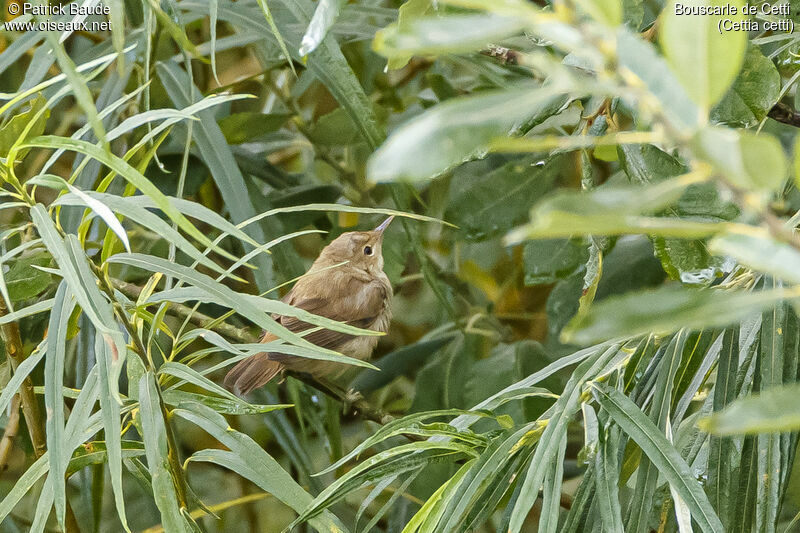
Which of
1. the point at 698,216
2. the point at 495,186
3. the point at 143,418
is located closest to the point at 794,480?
the point at 698,216

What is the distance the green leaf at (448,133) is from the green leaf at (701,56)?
0.17 feet

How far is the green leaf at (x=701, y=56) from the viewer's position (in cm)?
33

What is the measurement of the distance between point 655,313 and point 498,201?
143 cm

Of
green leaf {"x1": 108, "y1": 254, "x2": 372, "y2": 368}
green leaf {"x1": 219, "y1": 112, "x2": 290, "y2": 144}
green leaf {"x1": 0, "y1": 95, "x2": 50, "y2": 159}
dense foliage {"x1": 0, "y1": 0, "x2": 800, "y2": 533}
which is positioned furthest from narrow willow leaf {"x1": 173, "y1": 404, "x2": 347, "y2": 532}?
green leaf {"x1": 219, "y1": 112, "x2": 290, "y2": 144}

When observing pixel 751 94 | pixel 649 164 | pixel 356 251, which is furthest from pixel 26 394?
pixel 356 251

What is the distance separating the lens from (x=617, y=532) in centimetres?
85

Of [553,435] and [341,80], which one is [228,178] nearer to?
[341,80]

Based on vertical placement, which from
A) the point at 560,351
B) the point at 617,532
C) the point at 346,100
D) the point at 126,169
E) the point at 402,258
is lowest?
the point at 560,351

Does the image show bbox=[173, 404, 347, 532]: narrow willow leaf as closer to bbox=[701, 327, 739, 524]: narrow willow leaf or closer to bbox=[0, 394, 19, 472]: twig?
bbox=[701, 327, 739, 524]: narrow willow leaf

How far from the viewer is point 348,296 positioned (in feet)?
8.21

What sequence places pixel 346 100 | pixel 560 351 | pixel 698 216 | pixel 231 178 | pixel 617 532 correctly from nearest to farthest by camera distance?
pixel 617 532 → pixel 698 216 → pixel 346 100 → pixel 231 178 → pixel 560 351

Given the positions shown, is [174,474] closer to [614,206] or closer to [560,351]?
[614,206]

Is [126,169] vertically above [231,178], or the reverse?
[126,169]

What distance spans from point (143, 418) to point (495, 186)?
41.3 inches
